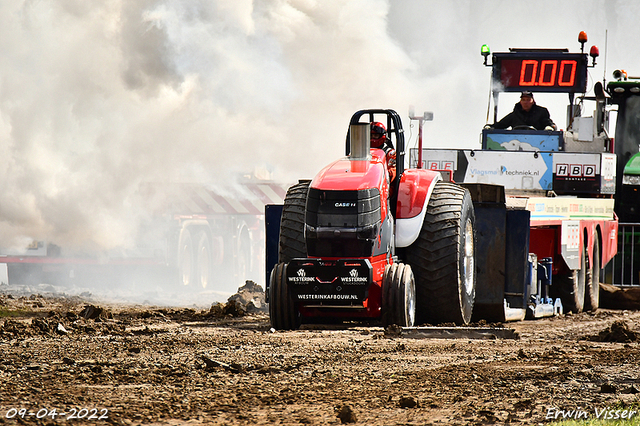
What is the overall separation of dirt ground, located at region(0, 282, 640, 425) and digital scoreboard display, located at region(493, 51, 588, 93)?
6.53 m

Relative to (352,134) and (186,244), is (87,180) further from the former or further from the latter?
(352,134)

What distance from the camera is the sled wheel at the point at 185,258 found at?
15.6 m

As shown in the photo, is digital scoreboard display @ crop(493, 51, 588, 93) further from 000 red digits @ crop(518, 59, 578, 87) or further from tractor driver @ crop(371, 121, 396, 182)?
tractor driver @ crop(371, 121, 396, 182)

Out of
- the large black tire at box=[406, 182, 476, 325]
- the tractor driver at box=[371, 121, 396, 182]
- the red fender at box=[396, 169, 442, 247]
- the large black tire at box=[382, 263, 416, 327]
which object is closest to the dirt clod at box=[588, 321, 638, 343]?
the large black tire at box=[406, 182, 476, 325]

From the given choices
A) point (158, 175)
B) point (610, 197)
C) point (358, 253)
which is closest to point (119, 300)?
point (158, 175)

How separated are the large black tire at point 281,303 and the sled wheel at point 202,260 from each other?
808 cm

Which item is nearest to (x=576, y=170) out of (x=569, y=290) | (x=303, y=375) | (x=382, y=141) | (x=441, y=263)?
(x=569, y=290)

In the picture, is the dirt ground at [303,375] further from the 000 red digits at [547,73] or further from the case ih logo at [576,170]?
the 000 red digits at [547,73]

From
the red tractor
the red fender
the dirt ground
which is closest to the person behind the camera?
the dirt ground

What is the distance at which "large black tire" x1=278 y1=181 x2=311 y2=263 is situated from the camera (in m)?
8.60

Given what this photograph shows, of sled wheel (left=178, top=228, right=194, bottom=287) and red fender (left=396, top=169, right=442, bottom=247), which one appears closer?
red fender (left=396, top=169, right=442, bottom=247)

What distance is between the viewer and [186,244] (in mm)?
15914

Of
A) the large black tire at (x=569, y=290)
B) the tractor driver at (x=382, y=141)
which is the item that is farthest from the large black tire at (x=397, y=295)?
the large black tire at (x=569, y=290)

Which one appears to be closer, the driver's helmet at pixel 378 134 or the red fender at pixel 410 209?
the red fender at pixel 410 209
